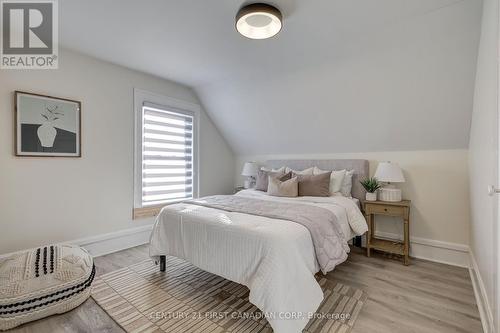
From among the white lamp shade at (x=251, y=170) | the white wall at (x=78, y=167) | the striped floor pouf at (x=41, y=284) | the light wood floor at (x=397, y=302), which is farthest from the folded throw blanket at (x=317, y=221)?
the white lamp shade at (x=251, y=170)

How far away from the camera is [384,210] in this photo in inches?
112

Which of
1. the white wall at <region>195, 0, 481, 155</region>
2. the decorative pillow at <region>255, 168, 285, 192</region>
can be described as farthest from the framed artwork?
the decorative pillow at <region>255, 168, 285, 192</region>

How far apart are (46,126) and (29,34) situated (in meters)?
0.93

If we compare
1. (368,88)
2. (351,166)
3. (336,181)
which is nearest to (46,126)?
(336,181)

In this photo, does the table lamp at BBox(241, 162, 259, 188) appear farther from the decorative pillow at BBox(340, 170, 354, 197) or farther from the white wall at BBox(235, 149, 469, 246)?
the white wall at BBox(235, 149, 469, 246)

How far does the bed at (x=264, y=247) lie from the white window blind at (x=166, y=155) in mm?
1299

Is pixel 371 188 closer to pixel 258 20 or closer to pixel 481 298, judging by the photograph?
pixel 481 298

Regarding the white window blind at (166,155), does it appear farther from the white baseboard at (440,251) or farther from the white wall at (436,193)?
the white baseboard at (440,251)

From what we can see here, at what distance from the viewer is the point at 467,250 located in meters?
2.64

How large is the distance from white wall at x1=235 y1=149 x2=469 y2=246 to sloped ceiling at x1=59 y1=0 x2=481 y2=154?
183mm

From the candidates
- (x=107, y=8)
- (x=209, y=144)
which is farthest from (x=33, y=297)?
(x=209, y=144)

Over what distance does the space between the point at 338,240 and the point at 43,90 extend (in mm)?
3483

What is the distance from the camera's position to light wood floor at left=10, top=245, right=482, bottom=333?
1.69 meters

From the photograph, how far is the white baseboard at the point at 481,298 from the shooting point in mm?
1571
